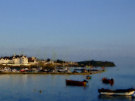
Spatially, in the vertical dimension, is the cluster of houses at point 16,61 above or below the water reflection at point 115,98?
above

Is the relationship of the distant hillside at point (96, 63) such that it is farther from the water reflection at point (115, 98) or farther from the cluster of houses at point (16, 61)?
the water reflection at point (115, 98)

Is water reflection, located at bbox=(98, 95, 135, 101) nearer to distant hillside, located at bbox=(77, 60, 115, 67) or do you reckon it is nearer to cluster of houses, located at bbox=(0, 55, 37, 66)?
cluster of houses, located at bbox=(0, 55, 37, 66)

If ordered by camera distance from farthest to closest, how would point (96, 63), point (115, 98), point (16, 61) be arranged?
point (96, 63) → point (16, 61) → point (115, 98)

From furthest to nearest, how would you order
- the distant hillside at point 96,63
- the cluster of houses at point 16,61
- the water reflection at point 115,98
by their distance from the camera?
the distant hillside at point 96,63 < the cluster of houses at point 16,61 < the water reflection at point 115,98

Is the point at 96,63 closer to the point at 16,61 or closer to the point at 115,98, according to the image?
the point at 16,61

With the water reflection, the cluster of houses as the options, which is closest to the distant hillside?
the cluster of houses

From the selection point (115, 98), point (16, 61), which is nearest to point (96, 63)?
point (16, 61)

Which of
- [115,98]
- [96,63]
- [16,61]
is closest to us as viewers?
[115,98]

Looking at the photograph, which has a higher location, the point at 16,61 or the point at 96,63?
the point at 16,61

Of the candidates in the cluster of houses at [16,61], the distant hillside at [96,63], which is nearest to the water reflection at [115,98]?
the cluster of houses at [16,61]

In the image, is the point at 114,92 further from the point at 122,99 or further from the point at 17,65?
the point at 17,65

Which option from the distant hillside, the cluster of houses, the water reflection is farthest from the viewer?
the distant hillside

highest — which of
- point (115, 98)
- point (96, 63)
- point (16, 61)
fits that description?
point (16, 61)

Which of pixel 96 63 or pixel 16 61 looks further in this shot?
pixel 96 63
